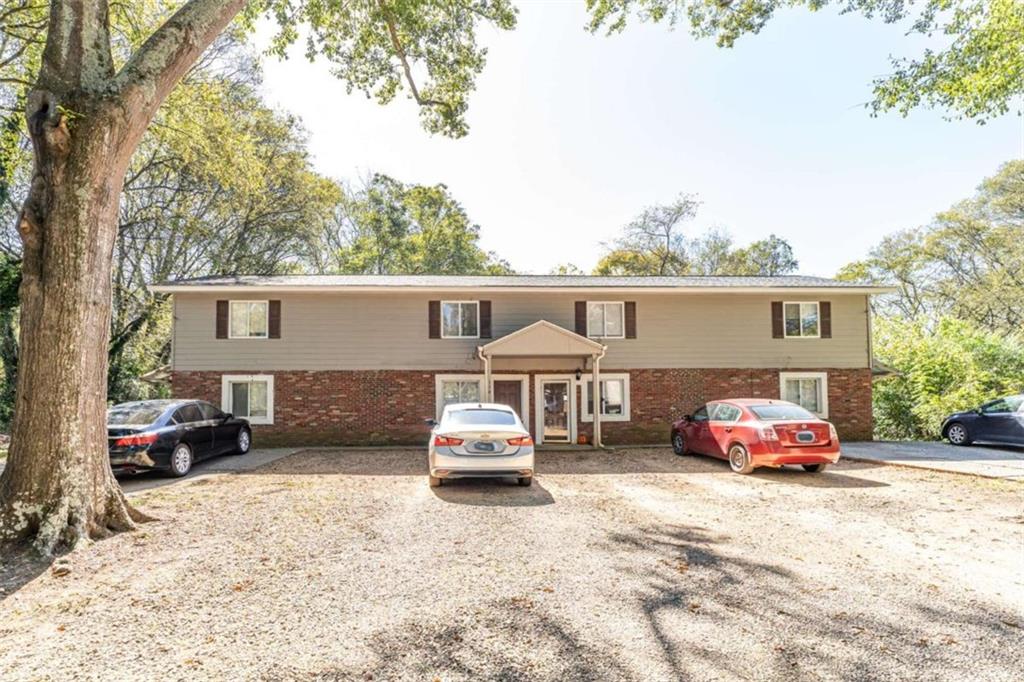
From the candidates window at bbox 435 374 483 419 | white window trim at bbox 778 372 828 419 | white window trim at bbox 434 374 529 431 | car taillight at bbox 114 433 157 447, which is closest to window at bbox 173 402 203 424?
car taillight at bbox 114 433 157 447

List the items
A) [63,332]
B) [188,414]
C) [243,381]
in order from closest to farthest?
[63,332]
[188,414]
[243,381]

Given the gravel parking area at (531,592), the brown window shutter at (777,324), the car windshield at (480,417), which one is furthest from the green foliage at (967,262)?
the car windshield at (480,417)

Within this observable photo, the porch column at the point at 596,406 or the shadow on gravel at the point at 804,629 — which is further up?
the porch column at the point at 596,406

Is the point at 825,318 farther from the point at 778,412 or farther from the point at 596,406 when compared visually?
the point at 596,406

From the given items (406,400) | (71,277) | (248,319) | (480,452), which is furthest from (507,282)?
(71,277)

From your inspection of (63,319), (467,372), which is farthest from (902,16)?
(63,319)

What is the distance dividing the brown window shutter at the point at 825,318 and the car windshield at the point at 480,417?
1134 cm

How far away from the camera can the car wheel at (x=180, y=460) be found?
384 inches

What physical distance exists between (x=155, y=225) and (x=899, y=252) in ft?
128

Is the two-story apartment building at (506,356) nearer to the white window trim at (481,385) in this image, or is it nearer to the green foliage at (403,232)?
the white window trim at (481,385)

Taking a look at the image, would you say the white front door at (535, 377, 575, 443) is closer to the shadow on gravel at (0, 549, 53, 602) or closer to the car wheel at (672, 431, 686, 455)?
the car wheel at (672, 431, 686, 455)

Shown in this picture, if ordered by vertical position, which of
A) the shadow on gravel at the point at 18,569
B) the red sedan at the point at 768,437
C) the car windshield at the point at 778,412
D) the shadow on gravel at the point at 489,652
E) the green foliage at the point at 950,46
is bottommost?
the shadow on gravel at the point at 489,652

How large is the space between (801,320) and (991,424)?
5.05m

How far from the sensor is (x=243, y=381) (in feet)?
48.9
